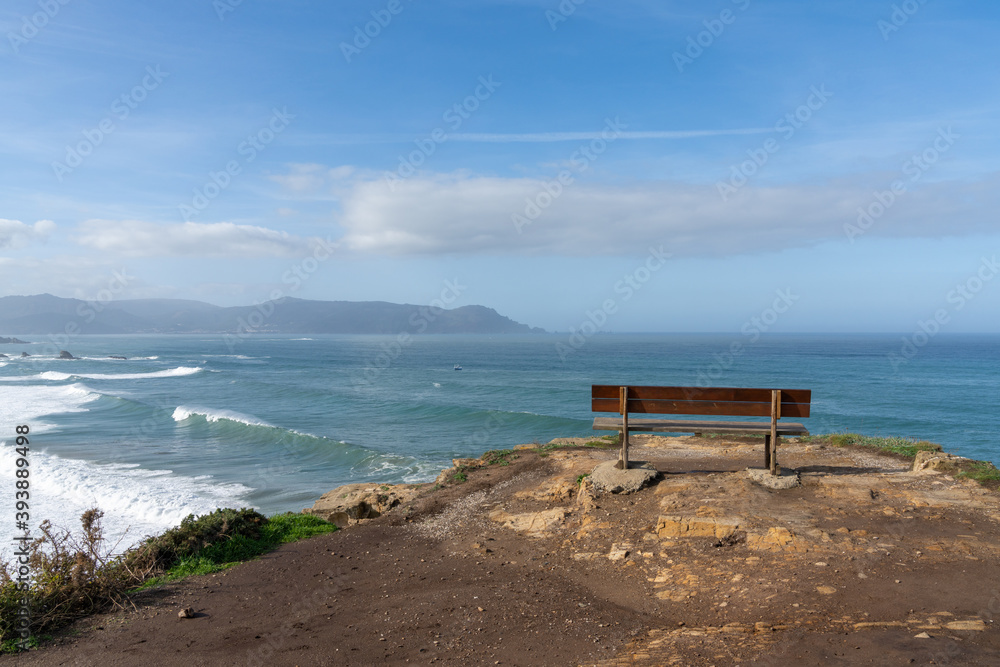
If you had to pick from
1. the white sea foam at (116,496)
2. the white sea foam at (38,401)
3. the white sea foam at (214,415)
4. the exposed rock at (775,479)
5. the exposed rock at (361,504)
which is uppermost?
the exposed rock at (775,479)

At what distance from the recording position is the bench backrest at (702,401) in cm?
838

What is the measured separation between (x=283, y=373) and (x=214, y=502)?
1977 inches

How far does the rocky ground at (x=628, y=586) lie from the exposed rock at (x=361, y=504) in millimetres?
1453

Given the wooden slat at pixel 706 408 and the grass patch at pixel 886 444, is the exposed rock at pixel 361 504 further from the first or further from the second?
the grass patch at pixel 886 444

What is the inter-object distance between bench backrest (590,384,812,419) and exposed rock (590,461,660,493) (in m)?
0.88

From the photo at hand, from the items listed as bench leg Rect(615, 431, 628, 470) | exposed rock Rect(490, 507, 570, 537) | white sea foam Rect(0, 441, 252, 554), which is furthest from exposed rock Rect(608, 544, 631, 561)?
white sea foam Rect(0, 441, 252, 554)

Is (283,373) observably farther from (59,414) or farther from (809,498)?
(809,498)

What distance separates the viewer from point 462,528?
27.9 ft

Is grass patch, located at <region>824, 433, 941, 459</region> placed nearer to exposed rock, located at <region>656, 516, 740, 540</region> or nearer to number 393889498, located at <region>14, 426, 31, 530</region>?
exposed rock, located at <region>656, 516, 740, 540</region>

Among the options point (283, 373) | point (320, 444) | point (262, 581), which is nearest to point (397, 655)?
point (262, 581)

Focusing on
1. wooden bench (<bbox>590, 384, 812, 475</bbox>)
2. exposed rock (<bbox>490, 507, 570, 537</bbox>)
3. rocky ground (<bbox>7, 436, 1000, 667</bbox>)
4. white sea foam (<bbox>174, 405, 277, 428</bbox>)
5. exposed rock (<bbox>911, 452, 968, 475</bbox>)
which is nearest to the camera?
rocky ground (<bbox>7, 436, 1000, 667</bbox>)

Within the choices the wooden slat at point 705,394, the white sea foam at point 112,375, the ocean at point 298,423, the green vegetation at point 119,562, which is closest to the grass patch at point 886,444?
the wooden slat at point 705,394

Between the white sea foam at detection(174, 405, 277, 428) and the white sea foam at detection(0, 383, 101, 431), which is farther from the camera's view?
the white sea foam at detection(174, 405, 277, 428)

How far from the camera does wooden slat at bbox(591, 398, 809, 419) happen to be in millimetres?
8359
